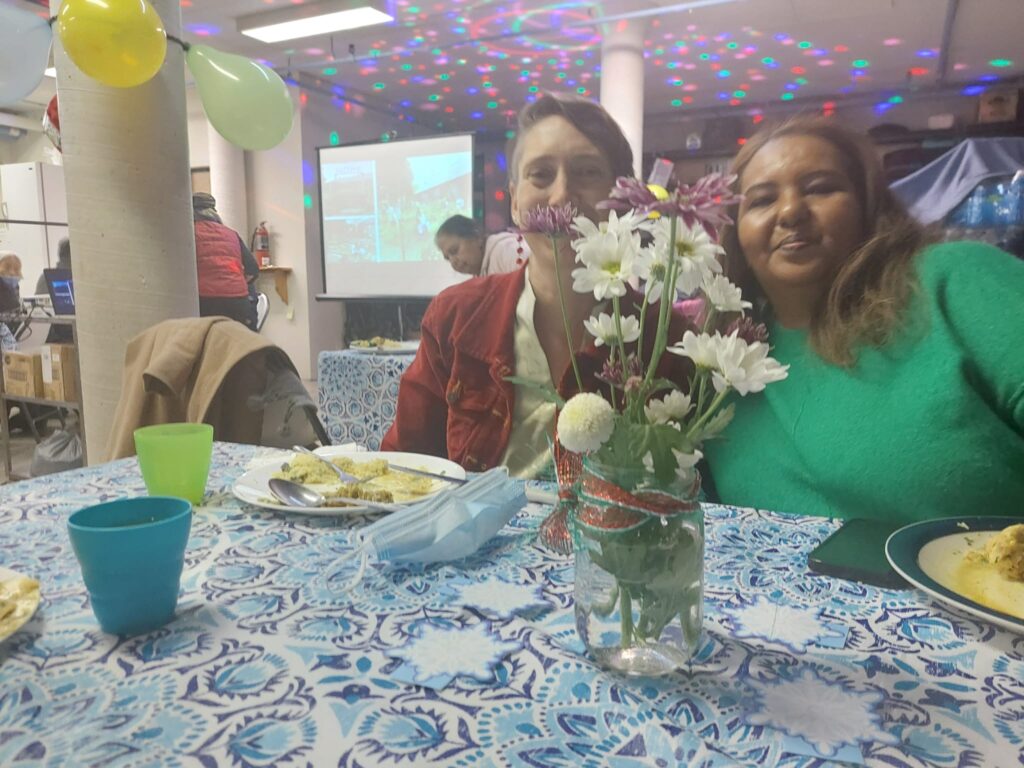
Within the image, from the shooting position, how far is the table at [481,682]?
1.32 ft

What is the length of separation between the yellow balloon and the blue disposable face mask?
1.47m

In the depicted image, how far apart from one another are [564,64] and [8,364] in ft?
12.5

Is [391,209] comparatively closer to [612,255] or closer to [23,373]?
[23,373]

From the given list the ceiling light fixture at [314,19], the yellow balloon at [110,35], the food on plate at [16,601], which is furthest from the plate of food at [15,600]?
the ceiling light fixture at [314,19]

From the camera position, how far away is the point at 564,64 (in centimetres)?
509

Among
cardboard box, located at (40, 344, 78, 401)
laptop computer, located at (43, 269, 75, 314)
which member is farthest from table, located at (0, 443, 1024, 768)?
laptop computer, located at (43, 269, 75, 314)

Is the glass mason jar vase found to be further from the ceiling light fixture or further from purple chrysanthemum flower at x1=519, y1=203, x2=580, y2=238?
the ceiling light fixture

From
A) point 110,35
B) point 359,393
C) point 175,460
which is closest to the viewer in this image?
point 175,460

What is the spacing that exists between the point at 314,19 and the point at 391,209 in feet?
4.02

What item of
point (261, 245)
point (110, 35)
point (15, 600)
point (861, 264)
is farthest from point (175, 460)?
point (261, 245)

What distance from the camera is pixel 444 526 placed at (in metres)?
0.68

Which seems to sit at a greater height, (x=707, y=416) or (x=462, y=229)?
(x=462, y=229)

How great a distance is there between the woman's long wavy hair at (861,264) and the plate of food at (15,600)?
3.02ft

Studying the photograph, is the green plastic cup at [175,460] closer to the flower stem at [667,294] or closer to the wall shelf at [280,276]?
the flower stem at [667,294]
